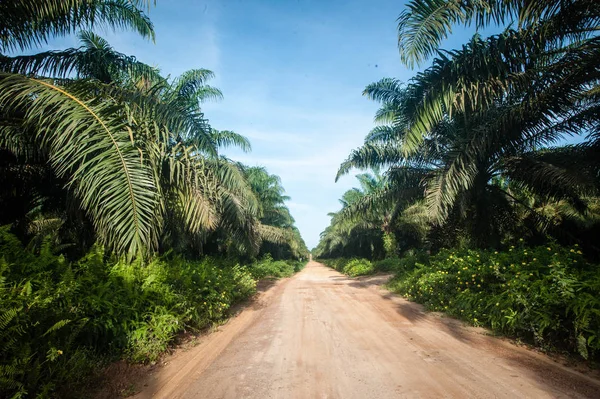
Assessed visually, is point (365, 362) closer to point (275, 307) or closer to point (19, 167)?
point (275, 307)

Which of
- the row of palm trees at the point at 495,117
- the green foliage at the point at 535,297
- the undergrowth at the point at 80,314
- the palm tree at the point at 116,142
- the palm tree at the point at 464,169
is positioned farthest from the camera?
the palm tree at the point at 464,169

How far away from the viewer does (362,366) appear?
363 cm

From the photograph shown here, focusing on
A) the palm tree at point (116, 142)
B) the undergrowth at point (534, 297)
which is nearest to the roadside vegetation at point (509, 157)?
the undergrowth at point (534, 297)

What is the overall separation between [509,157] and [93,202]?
10.2 meters

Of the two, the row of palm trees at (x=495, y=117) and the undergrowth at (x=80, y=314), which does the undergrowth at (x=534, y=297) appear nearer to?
the row of palm trees at (x=495, y=117)

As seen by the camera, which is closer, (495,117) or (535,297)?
(535,297)

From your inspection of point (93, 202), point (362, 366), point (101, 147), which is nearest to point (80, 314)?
point (93, 202)

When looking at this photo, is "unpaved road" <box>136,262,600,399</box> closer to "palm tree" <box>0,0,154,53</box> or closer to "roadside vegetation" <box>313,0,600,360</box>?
"roadside vegetation" <box>313,0,600,360</box>

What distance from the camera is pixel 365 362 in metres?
3.77

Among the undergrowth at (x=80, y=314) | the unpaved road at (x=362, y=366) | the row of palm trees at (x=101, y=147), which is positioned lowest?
the unpaved road at (x=362, y=366)

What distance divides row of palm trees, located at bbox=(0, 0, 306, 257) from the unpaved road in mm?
1871

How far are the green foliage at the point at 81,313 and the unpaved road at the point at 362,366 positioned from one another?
610 millimetres

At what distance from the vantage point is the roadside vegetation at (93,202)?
290cm

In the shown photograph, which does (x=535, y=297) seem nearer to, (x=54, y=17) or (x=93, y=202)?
(x=93, y=202)
